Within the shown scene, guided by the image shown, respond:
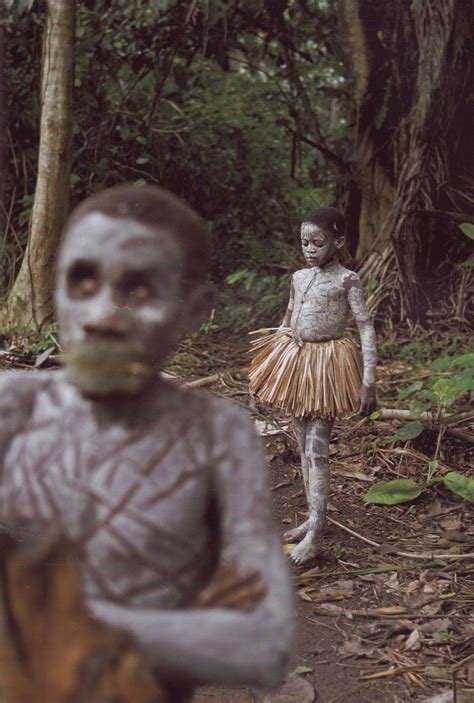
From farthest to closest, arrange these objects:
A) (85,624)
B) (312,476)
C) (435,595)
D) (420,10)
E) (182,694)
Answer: (420,10) < (312,476) < (435,595) < (182,694) < (85,624)

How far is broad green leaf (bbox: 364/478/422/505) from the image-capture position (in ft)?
15.8

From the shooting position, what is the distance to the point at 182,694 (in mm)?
1357

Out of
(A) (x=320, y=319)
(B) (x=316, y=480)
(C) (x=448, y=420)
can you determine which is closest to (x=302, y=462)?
(B) (x=316, y=480)

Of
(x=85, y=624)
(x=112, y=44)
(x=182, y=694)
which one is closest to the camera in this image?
(x=85, y=624)

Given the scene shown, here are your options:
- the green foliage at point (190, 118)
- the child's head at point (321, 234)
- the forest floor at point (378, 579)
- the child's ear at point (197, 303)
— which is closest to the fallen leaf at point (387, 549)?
the forest floor at point (378, 579)

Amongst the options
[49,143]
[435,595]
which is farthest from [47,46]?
[435,595]

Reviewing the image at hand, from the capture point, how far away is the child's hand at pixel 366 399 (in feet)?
13.2

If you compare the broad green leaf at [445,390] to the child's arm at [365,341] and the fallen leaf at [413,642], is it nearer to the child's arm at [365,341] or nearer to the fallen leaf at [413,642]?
the child's arm at [365,341]

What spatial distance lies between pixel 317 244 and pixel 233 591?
9.84ft

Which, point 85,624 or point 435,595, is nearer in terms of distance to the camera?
point 85,624

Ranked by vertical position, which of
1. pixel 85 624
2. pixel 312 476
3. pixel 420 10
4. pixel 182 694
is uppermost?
pixel 420 10

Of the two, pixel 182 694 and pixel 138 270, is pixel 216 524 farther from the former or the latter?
pixel 138 270

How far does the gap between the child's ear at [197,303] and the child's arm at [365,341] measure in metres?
2.57

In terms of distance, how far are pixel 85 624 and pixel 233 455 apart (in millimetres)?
374
